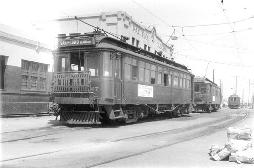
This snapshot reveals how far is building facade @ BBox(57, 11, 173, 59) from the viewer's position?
116ft

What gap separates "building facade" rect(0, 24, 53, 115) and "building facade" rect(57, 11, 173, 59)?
10083 mm

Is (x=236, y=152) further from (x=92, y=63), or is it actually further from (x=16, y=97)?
(x=16, y=97)

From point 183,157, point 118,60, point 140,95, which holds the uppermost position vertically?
point 118,60

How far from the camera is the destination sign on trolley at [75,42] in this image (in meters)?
14.8

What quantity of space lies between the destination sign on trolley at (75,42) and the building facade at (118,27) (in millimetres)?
17176

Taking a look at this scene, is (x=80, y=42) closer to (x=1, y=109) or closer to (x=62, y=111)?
(x=62, y=111)

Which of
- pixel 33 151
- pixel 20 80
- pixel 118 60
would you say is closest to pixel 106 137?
pixel 33 151

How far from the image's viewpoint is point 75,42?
15141mm

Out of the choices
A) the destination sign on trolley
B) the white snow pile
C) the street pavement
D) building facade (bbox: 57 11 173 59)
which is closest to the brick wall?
the destination sign on trolley

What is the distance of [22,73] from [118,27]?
15.5 metres

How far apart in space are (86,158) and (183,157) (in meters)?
2.11

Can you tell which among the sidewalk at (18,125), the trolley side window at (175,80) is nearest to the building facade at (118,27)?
the trolley side window at (175,80)

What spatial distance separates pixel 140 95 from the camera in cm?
1728

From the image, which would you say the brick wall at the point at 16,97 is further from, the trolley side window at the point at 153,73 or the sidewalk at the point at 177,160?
the sidewalk at the point at 177,160
